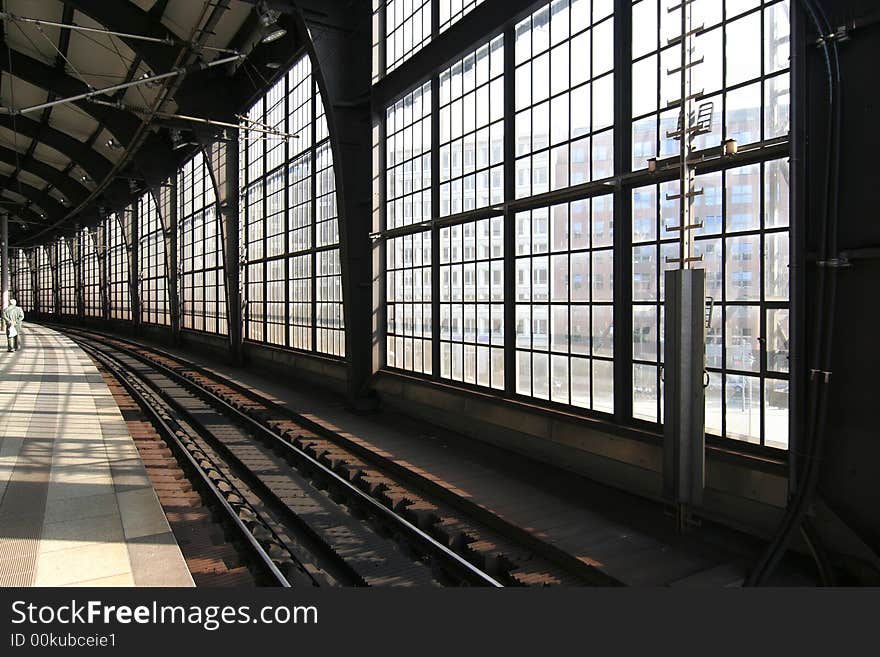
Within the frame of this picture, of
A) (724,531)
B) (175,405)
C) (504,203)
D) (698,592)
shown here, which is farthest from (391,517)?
(175,405)

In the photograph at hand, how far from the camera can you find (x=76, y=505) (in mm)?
8312

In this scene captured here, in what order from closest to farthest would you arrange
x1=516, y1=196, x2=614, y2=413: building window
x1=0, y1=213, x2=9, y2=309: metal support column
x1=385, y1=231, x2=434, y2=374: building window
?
x1=516, y1=196, x2=614, y2=413: building window, x1=385, y1=231, x2=434, y2=374: building window, x1=0, y1=213, x2=9, y2=309: metal support column

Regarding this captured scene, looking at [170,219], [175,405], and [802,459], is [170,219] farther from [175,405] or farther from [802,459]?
[802,459]

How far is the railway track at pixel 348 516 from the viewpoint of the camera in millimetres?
7332

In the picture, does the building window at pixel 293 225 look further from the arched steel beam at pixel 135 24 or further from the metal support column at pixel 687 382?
the metal support column at pixel 687 382

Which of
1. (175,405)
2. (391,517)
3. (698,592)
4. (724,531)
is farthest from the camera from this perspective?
(175,405)

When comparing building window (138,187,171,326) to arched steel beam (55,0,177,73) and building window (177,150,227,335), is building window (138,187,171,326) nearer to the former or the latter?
building window (177,150,227,335)

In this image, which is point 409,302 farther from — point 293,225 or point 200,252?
point 200,252

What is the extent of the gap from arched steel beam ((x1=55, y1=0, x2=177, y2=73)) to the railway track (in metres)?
13.1

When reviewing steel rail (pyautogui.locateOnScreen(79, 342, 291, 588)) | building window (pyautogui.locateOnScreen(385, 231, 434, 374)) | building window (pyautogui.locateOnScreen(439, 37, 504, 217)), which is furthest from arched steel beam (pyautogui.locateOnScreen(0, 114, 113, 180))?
building window (pyautogui.locateOnScreen(439, 37, 504, 217))

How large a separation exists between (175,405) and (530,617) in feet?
56.5

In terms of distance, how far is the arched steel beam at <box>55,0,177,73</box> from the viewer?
20.3 meters

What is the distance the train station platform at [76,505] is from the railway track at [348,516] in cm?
128

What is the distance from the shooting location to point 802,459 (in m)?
6.59
